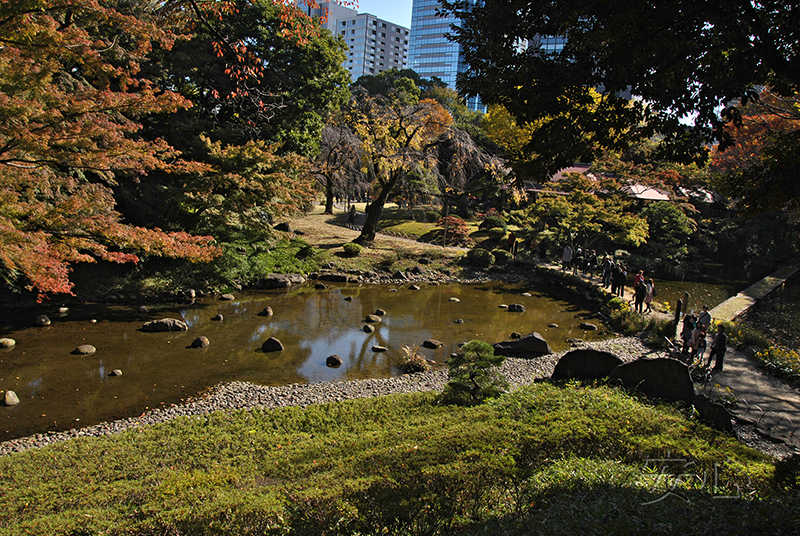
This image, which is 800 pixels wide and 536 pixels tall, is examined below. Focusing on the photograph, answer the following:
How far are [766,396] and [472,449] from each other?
7452mm

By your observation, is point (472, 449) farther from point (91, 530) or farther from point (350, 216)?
point (350, 216)

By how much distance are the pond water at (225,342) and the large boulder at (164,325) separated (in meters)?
0.22

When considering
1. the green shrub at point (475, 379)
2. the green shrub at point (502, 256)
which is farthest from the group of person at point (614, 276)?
the green shrub at point (475, 379)

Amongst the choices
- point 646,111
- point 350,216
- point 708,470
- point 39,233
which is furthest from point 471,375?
point 350,216

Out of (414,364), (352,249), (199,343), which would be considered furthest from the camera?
(352,249)

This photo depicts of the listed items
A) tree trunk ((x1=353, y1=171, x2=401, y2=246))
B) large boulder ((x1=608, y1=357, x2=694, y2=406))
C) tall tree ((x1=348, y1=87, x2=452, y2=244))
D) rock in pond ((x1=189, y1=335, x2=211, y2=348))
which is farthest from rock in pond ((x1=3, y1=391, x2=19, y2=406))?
tall tree ((x1=348, y1=87, x2=452, y2=244))

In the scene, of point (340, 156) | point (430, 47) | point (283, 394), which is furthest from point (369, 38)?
point (283, 394)

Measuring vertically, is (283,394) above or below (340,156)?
below

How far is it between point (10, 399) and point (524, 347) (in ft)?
37.2

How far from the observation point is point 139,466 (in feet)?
19.4

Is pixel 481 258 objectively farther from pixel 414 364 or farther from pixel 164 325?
pixel 164 325

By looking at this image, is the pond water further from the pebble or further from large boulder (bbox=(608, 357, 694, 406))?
large boulder (bbox=(608, 357, 694, 406))

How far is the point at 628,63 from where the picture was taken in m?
5.79

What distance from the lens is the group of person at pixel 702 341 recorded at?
9977 mm
